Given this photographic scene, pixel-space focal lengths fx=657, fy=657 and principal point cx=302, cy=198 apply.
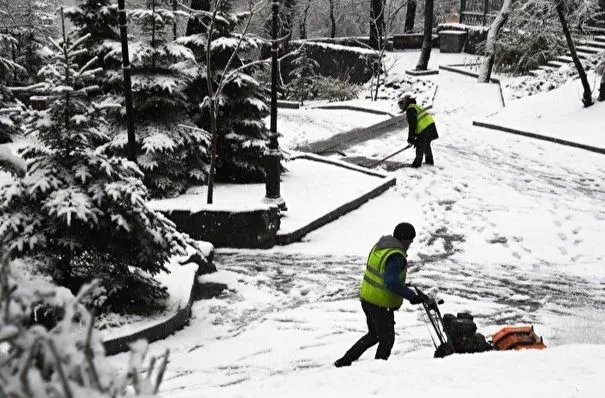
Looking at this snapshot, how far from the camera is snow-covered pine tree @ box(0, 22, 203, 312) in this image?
6.77 metres

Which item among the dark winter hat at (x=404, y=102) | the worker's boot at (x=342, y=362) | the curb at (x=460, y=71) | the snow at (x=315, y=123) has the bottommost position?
the snow at (x=315, y=123)

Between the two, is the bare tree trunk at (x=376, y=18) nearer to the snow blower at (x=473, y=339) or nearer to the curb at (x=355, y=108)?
the curb at (x=355, y=108)

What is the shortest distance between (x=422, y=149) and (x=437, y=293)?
23.3ft

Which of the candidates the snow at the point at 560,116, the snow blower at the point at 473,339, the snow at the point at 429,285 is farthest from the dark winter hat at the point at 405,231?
the snow at the point at 560,116

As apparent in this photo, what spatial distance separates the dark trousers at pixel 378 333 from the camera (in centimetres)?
633

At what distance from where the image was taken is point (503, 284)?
9.23 meters

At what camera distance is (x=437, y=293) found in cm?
889

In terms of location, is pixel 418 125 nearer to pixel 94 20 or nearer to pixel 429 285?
pixel 429 285

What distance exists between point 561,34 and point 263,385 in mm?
26626

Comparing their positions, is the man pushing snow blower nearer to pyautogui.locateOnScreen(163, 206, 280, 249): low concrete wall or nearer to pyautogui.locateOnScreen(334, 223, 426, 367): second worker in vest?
pyautogui.locateOnScreen(334, 223, 426, 367): second worker in vest

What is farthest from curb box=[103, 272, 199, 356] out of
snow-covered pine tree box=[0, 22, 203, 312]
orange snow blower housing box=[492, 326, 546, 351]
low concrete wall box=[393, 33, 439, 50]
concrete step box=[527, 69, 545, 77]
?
low concrete wall box=[393, 33, 439, 50]

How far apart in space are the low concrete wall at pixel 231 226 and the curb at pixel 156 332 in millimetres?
2498

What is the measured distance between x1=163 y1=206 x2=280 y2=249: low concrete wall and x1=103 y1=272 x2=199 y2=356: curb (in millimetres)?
2498

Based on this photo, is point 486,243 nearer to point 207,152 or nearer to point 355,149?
point 207,152
